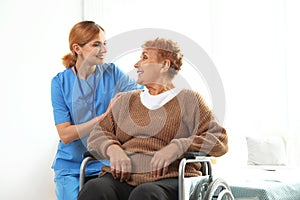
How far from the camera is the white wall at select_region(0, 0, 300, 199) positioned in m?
3.11

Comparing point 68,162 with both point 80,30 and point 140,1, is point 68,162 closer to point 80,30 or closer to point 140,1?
point 80,30

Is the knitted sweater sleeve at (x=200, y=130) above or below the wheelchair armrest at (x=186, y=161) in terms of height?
above

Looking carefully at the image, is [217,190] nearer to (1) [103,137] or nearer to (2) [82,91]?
(1) [103,137]

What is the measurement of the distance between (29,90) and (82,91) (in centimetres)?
110

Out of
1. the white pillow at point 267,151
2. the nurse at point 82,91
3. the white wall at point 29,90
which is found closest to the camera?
the nurse at point 82,91

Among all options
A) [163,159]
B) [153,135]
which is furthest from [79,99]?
[163,159]

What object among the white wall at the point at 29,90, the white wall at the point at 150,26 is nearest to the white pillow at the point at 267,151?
the white wall at the point at 150,26

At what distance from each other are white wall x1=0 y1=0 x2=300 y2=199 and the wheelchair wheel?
171 centimetres

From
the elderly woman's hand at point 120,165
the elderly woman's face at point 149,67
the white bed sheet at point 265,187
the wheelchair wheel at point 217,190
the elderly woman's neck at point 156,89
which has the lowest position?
the white bed sheet at point 265,187

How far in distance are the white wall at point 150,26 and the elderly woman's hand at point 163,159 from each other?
162cm

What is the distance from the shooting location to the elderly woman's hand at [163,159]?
173 centimetres

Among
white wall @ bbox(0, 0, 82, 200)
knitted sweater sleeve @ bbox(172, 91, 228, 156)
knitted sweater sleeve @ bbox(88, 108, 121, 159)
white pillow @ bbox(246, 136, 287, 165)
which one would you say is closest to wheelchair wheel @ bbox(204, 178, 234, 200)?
knitted sweater sleeve @ bbox(172, 91, 228, 156)

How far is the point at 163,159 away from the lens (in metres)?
1.73

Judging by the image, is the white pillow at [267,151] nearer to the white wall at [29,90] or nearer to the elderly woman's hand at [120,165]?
the white wall at [29,90]
